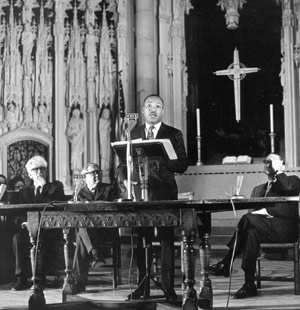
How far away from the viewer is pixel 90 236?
242 inches

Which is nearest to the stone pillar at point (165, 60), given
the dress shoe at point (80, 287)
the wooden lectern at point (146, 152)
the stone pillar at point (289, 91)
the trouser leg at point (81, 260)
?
the stone pillar at point (289, 91)

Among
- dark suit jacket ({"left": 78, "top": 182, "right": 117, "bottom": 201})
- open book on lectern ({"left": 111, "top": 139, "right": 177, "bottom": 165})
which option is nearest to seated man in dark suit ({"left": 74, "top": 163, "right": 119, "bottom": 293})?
dark suit jacket ({"left": 78, "top": 182, "right": 117, "bottom": 201})

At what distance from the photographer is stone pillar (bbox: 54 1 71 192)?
33.7 ft

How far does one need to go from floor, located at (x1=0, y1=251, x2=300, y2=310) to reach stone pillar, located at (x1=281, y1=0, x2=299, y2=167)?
297 centimetres

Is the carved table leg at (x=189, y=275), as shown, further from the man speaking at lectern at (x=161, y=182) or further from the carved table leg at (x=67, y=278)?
the carved table leg at (x=67, y=278)

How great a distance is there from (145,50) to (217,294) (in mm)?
5681

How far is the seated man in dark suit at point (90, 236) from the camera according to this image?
5805 mm

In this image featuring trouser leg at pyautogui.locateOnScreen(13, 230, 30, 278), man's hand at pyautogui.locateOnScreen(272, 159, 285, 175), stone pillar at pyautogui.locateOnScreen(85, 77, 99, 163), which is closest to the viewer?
man's hand at pyautogui.locateOnScreen(272, 159, 285, 175)

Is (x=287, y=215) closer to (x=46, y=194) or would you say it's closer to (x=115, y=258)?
(x=115, y=258)

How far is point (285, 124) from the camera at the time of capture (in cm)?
980

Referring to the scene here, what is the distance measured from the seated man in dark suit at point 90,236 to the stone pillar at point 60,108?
131 inches

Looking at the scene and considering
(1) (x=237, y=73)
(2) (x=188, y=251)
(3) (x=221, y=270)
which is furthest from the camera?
(1) (x=237, y=73)

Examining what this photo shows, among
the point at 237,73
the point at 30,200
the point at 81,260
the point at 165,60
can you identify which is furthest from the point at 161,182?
the point at 165,60

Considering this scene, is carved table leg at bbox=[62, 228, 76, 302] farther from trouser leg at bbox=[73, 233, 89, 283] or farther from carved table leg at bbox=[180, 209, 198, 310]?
carved table leg at bbox=[180, 209, 198, 310]
